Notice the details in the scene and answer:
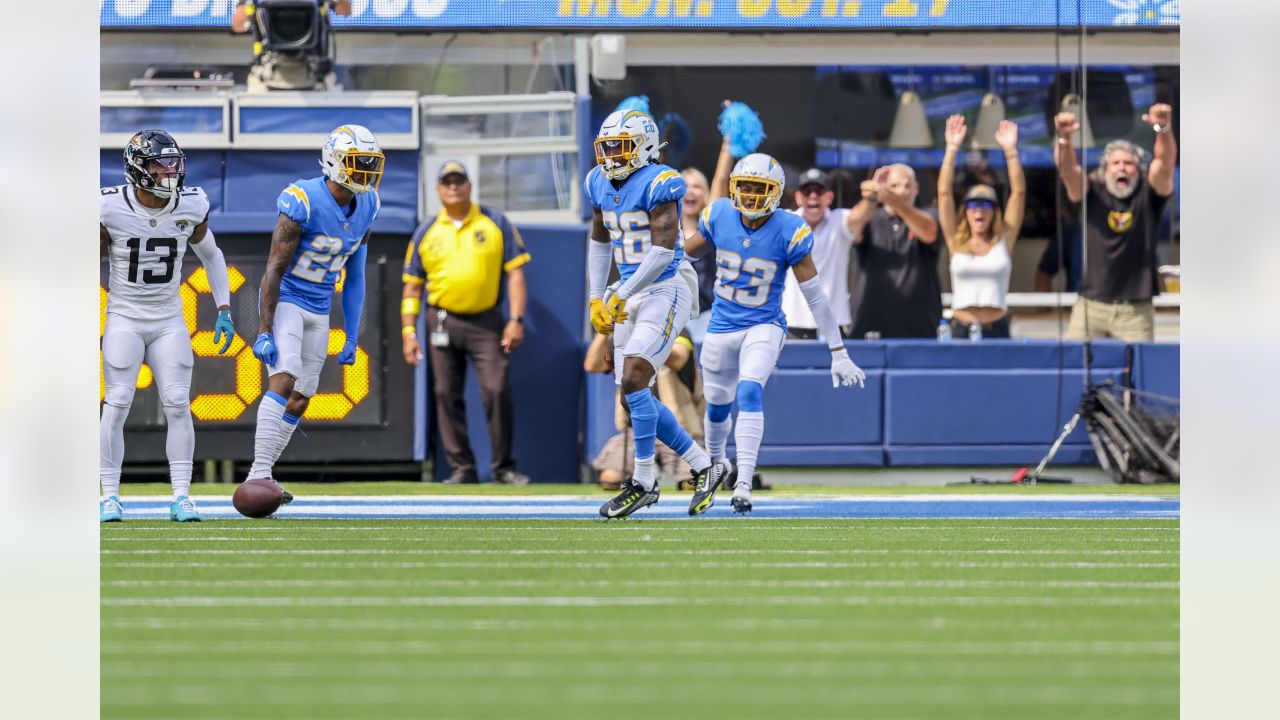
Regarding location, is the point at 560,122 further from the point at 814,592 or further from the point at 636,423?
the point at 814,592

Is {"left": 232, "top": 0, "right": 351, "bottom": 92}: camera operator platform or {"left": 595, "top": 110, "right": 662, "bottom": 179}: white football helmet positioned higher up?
{"left": 232, "top": 0, "right": 351, "bottom": 92}: camera operator platform

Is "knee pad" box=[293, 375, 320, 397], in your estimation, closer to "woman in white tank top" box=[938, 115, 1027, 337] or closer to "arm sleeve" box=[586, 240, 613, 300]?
"arm sleeve" box=[586, 240, 613, 300]

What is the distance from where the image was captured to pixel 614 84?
46.4 ft

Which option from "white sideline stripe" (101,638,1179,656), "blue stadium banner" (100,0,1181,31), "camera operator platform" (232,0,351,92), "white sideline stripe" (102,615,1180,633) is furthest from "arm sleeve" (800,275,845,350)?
"blue stadium banner" (100,0,1181,31)

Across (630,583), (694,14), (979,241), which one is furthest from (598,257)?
(694,14)

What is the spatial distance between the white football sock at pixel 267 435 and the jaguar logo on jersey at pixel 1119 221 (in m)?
5.95

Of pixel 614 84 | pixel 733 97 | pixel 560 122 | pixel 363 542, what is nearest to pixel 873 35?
pixel 733 97

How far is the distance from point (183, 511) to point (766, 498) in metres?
3.54

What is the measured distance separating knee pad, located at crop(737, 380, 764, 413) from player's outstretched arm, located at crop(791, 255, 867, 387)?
1.31ft

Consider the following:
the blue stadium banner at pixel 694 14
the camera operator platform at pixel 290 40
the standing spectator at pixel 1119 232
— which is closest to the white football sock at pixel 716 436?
the standing spectator at pixel 1119 232

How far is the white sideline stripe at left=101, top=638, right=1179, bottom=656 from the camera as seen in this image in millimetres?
4707

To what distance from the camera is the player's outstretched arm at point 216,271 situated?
900 cm

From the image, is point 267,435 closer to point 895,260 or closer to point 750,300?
point 750,300
